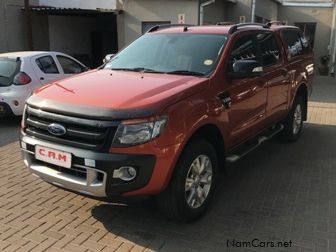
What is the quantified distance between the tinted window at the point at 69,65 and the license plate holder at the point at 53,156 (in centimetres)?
592

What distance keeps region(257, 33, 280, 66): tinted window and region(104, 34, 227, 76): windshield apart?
0.97 meters

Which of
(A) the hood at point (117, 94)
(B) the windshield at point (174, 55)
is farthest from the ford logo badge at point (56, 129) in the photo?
(B) the windshield at point (174, 55)

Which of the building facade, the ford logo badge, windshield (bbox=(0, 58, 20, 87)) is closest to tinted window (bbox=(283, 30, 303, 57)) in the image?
the ford logo badge

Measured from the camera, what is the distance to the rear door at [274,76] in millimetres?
5746

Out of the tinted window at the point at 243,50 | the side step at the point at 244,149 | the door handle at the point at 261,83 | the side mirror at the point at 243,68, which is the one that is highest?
the tinted window at the point at 243,50

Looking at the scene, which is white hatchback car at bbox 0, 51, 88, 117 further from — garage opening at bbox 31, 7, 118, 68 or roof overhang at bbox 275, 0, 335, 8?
roof overhang at bbox 275, 0, 335, 8

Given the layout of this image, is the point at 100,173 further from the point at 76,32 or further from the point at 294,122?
the point at 76,32

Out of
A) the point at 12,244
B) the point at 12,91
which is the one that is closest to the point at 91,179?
the point at 12,244

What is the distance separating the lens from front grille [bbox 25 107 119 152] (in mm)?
3568

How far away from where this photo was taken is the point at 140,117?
356cm

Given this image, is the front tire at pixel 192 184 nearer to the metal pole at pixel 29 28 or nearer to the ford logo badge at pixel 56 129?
the ford logo badge at pixel 56 129

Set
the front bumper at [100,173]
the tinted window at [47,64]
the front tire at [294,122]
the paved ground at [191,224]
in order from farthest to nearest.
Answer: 1. the tinted window at [47,64]
2. the front tire at [294,122]
3. the paved ground at [191,224]
4. the front bumper at [100,173]

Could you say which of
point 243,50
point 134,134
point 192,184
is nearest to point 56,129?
point 134,134

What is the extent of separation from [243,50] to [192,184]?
1.99m
